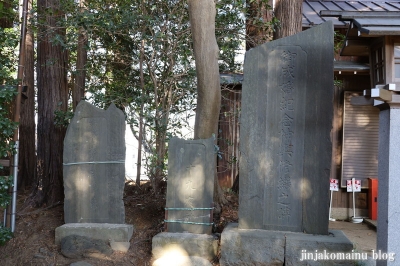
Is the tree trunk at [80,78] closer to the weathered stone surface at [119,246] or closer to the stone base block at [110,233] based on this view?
the stone base block at [110,233]

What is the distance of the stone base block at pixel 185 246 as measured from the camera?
6.00m

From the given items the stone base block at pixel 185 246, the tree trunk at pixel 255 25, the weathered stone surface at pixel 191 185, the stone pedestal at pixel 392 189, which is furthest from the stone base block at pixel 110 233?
the tree trunk at pixel 255 25

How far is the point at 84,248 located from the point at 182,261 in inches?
62.6

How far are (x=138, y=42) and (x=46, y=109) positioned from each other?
2292mm

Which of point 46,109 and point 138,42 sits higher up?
point 138,42

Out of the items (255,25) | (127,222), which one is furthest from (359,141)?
(127,222)

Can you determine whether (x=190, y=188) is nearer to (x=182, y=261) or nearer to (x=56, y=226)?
(x=182, y=261)

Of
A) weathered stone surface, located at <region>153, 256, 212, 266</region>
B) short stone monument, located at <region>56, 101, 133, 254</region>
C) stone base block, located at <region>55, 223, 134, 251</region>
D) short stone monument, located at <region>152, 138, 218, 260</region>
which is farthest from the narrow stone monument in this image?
short stone monument, located at <region>56, 101, 133, 254</region>

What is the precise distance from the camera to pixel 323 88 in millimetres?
5715

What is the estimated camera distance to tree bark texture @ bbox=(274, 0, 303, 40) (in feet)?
27.1

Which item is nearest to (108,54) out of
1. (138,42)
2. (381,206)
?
(138,42)

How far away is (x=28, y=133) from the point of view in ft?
32.6

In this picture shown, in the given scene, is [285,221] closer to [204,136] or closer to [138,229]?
[204,136]

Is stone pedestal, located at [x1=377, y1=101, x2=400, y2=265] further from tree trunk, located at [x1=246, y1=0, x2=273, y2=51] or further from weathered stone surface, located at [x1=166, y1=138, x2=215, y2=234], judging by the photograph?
tree trunk, located at [x1=246, y1=0, x2=273, y2=51]
